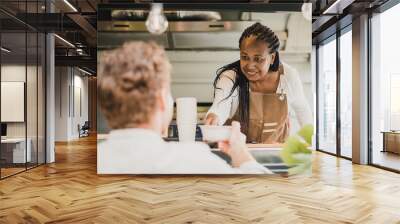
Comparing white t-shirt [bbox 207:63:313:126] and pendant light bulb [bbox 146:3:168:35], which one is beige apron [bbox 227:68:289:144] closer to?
white t-shirt [bbox 207:63:313:126]

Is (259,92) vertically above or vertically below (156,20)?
below

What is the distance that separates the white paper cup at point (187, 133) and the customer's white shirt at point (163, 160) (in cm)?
9

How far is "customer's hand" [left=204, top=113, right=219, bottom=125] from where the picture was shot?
20.8 ft

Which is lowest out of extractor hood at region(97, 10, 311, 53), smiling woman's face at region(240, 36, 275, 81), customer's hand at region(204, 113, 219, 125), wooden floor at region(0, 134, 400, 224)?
wooden floor at region(0, 134, 400, 224)

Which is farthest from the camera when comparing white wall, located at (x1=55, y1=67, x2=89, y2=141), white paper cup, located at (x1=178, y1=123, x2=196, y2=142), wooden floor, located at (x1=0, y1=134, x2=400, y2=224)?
white wall, located at (x1=55, y1=67, x2=89, y2=141)

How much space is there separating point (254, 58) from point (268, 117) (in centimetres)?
103

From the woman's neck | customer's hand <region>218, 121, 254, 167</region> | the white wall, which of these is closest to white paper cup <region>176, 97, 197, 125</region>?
customer's hand <region>218, 121, 254, 167</region>

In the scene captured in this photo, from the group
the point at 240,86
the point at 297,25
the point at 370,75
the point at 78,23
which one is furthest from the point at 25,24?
the point at 370,75

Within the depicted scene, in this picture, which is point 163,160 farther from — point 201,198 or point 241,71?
point 241,71

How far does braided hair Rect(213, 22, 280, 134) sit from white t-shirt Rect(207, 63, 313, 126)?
0.06 m

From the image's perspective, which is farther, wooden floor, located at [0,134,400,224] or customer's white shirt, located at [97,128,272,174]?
customer's white shirt, located at [97,128,272,174]

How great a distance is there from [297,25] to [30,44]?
5.03 meters

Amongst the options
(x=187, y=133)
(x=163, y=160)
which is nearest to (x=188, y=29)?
(x=187, y=133)

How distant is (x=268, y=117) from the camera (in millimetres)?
6398
